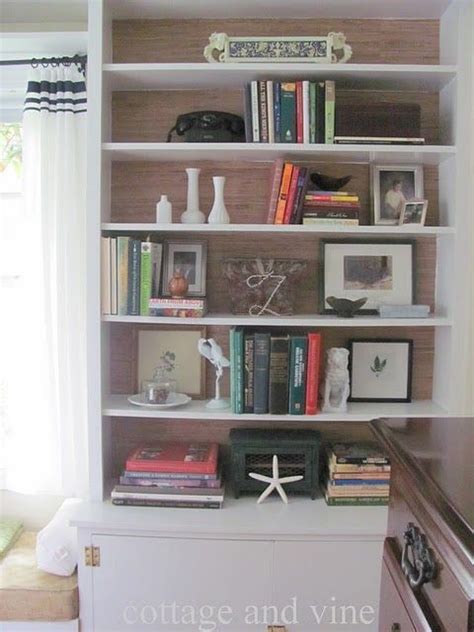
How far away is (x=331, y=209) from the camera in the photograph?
1852 mm

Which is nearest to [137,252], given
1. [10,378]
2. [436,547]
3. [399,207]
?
[10,378]

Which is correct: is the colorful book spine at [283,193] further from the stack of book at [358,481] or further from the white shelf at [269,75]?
the stack of book at [358,481]

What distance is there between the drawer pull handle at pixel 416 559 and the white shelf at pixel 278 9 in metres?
1.64

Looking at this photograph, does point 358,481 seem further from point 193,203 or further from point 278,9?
point 278,9

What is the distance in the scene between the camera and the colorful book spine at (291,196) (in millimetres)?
1823

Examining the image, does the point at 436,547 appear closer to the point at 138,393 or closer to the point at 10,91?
the point at 138,393

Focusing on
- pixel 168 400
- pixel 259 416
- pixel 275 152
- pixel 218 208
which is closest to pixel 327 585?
pixel 259 416

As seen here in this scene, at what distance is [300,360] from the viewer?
186cm

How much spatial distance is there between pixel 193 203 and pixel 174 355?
1.76 feet

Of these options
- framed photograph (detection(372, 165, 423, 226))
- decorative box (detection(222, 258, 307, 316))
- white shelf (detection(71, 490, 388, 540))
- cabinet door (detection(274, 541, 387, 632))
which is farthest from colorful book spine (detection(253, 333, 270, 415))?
framed photograph (detection(372, 165, 423, 226))

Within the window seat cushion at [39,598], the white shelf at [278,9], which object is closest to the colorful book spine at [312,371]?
the window seat cushion at [39,598]

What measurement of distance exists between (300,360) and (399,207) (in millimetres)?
604

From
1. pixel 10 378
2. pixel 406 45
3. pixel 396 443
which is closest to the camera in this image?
pixel 396 443

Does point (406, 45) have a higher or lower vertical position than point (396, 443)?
higher
